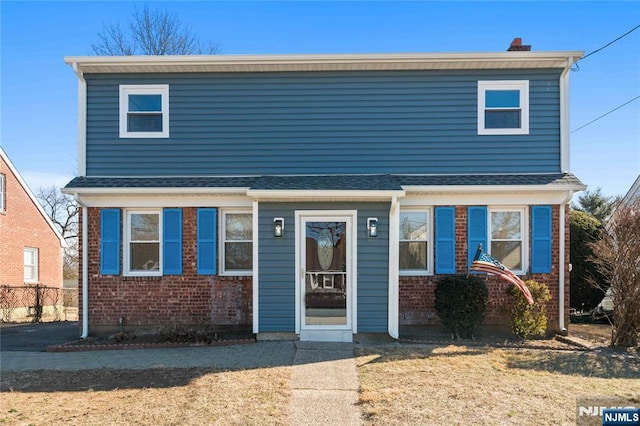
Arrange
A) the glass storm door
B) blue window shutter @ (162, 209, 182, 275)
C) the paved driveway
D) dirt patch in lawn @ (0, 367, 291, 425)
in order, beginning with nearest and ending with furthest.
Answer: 1. dirt patch in lawn @ (0, 367, 291, 425)
2. the glass storm door
3. the paved driveway
4. blue window shutter @ (162, 209, 182, 275)

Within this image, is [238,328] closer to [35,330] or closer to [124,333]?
[124,333]

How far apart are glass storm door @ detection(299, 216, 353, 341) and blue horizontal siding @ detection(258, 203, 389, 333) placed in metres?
0.21

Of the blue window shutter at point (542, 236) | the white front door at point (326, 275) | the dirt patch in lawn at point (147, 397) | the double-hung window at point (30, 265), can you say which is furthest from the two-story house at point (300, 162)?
the double-hung window at point (30, 265)

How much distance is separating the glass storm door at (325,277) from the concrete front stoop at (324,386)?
54 centimetres

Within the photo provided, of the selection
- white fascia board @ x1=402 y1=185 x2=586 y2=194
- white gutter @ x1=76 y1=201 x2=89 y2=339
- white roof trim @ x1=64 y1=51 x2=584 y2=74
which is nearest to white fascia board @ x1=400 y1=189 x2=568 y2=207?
white fascia board @ x1=402 y1=185 x2=586 y2=194

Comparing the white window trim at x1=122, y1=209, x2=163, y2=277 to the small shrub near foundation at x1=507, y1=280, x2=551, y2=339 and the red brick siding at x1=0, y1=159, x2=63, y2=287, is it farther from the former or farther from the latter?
the red brick siding at x1=0, y1=159, x2=63, y2=287

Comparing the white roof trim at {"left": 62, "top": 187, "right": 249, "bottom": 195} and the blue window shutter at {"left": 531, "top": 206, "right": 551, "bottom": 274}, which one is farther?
the blue window shutter at {"left": 531, "top": 206, "right": 551, "bottom": 274}

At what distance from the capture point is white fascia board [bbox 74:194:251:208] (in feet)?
30.7

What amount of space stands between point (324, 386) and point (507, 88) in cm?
739

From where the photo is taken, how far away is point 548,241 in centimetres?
935

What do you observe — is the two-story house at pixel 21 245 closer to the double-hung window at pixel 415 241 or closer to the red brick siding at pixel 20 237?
the red brick siding at pixel 20 237

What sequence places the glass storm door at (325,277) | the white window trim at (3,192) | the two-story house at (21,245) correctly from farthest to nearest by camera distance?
the white window trim at (3,192) → the two-story house at (21,245) → the glass storm door at (325,277)

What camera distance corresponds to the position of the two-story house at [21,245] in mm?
17750

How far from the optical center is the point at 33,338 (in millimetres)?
9992
